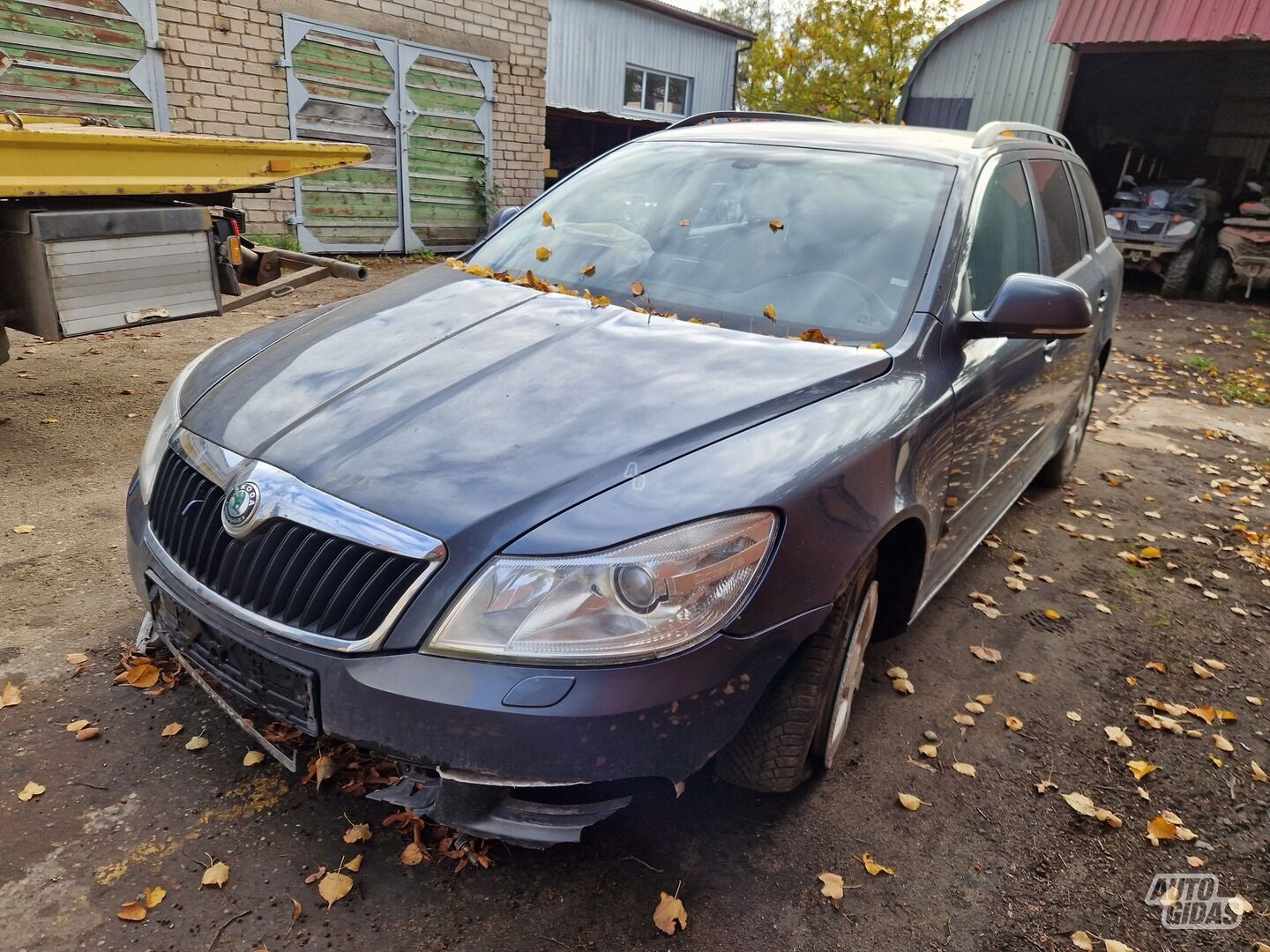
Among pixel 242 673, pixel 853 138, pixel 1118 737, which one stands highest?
pixel 853 138

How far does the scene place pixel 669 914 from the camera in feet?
6.75

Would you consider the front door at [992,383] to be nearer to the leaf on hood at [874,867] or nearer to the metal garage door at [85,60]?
the leaf on hood at [874,867]

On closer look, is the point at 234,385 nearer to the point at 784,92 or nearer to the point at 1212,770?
the point at 1212,770

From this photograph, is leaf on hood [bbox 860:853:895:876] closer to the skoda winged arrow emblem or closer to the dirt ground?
the dirt ground

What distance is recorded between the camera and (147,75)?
30.3 feet

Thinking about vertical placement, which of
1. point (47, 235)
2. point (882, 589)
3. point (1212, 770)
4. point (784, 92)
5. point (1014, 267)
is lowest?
point (1212, 770)

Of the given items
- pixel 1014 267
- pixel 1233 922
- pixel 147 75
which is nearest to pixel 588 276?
pixel 1014 267

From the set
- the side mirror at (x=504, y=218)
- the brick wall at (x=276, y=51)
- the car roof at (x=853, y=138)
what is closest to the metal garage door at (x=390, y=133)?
the brick wall at (x=276, y=51)

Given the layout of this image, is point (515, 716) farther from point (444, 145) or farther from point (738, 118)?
point (444, 145)

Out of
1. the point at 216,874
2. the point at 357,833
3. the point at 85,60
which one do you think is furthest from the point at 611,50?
the point at 216,874

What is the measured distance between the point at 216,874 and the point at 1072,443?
4908 mm

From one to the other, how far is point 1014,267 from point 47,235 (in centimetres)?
413

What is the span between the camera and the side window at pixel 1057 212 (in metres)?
3.85

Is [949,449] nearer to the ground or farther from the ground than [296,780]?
farther from the ground
